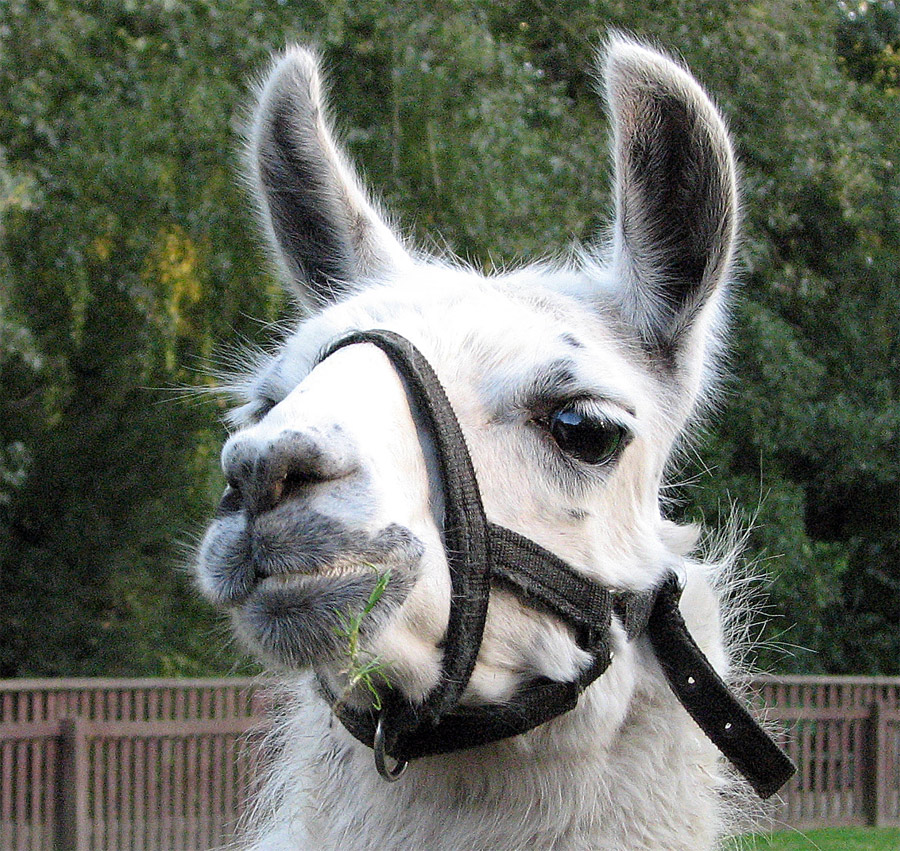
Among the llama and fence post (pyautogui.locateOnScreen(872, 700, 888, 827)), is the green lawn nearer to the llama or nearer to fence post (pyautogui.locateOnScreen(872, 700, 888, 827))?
fence post (pyautogui.locateOnScreen(872, 700, 888, 827))

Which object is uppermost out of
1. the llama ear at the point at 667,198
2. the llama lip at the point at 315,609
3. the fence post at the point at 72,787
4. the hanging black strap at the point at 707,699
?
the llama ear at the point at 667,198

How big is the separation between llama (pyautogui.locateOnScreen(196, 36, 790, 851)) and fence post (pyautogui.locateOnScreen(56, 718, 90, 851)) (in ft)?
24.9

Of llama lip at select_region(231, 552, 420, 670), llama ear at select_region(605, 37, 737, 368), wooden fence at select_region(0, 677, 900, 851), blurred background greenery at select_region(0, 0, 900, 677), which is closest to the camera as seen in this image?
llama lip at select_region(231, 552, 420, 670)

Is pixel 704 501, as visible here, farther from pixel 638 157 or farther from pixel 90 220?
pixel 638 157

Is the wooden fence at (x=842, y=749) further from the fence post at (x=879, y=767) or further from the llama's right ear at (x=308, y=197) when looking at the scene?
the llama's right ear at (x=308, y=197)

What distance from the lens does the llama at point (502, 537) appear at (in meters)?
2.03

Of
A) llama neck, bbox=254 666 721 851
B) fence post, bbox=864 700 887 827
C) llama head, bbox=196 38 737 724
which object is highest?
llama head, bbox=196 38 737 724

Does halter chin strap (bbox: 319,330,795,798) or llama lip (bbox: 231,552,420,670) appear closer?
llama lip (bbox: 231,552,420,670)

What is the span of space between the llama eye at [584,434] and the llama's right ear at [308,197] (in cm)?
84

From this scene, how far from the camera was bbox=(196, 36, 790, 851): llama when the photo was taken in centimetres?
203

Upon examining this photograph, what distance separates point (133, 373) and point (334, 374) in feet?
36.0

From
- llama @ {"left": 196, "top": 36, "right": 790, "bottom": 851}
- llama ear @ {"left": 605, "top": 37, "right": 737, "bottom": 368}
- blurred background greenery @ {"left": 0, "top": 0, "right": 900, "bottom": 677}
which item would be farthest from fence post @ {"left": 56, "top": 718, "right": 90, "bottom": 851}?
llama ear @ {"left": 605, "top": 37, "right": 737, "bottom": 368}

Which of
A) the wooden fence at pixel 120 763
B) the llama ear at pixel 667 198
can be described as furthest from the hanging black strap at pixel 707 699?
the wooden fence at pixel 120 763

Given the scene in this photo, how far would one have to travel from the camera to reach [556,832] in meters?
2.47
